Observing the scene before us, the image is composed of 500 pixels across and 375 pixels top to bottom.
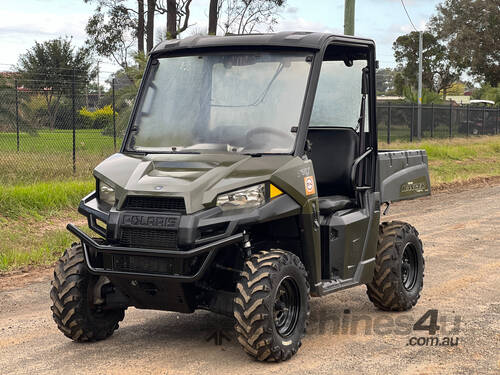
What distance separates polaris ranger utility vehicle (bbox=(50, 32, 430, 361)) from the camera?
534 centimetres

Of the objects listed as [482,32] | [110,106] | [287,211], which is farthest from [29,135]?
[482,32]

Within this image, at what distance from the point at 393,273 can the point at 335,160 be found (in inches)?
43.7

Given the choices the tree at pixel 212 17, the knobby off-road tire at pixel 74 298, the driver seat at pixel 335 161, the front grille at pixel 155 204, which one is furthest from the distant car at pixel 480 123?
the front grille at pixel 155 204

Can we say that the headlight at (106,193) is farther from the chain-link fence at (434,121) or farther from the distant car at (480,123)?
the distant car at (480,123)

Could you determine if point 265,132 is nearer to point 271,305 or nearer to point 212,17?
point 271,305

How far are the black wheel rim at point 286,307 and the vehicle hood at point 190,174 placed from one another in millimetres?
776

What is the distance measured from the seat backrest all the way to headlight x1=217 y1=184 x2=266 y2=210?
5.04 feet

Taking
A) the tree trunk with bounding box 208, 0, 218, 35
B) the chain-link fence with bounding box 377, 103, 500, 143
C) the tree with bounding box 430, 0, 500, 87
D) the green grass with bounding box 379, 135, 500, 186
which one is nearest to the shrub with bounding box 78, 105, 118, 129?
the green grass with bounding box 379, 135, 500, 186

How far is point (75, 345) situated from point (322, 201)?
87.9 inches

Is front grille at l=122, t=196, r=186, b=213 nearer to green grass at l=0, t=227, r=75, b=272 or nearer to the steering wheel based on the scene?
the steering wheel

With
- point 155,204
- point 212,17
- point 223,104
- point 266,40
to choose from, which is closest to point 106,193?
point 155,204

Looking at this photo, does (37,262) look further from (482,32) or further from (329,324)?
(482,32)

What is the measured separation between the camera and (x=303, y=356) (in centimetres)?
576

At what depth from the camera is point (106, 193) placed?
18.9ft
